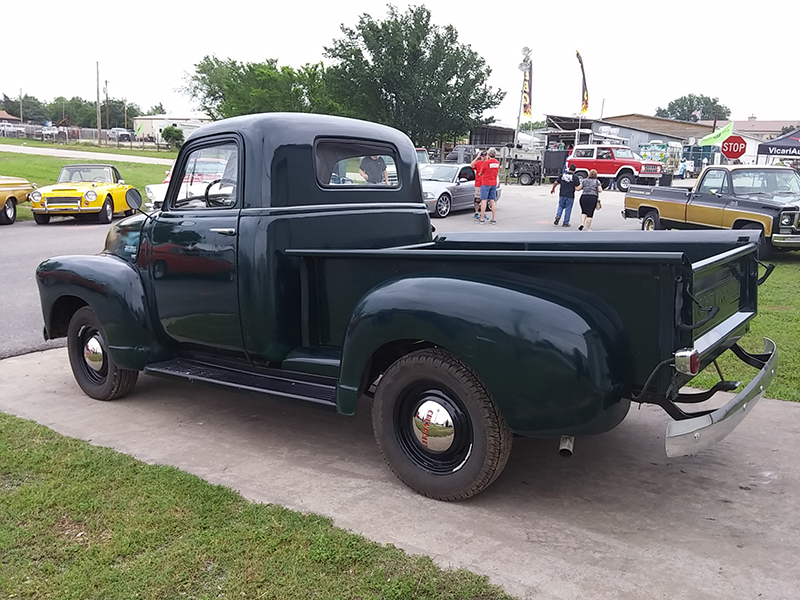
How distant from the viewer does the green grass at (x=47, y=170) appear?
78.3ft

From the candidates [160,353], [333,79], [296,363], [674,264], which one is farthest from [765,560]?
[333,79]

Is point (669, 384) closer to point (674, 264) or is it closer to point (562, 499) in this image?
point (674, 264)

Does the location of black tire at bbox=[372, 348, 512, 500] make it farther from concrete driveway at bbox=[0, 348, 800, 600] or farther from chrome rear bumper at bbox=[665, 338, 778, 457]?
chrome rear bumper at bbox=[665, 338, 778, 457]

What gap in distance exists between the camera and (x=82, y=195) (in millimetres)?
15516

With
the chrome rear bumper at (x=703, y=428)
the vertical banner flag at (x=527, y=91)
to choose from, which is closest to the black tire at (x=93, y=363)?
the chrome rear bumper at (x=703, y=428)

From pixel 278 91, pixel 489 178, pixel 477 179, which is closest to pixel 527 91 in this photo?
pixel 278 91

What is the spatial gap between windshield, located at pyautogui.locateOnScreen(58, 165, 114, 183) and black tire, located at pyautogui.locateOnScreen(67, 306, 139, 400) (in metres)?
12.6

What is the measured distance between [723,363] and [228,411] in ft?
13.2

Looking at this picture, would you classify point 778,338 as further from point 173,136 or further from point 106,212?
point 173,136

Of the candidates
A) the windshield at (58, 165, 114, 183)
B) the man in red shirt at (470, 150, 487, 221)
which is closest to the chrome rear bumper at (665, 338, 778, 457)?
the man in red shirt at (470, 150, 487, 221)

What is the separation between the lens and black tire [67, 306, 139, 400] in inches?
196

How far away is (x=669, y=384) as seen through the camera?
2.98 m

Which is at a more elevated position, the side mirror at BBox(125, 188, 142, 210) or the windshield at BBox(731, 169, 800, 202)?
the windshield at BBox(731, 169, 800, 202)

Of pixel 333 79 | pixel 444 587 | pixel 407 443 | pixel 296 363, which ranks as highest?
pixel 333 79
